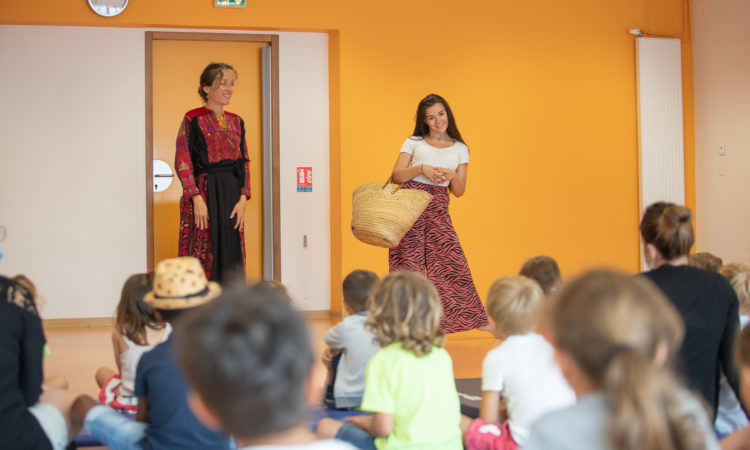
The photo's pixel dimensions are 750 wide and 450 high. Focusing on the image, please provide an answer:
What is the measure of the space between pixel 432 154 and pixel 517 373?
261 centimetres

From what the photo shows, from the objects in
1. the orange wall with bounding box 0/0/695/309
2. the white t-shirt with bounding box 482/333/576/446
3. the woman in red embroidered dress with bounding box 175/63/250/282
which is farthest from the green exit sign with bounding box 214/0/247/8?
the white t-shirt with bounding box 482/333/576/446

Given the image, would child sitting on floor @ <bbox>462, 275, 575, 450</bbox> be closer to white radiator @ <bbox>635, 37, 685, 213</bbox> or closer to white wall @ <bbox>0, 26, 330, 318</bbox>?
white wall @ <bbox>0, 26, 330, 318</bbox>

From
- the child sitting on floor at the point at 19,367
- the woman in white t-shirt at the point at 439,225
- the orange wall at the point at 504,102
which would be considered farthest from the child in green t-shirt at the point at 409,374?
the orange wall at the point at 504,102

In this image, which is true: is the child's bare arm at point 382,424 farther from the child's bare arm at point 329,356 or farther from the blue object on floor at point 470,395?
the child's bare arm at point 329,356

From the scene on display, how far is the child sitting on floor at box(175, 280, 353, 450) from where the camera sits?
92 centimetres

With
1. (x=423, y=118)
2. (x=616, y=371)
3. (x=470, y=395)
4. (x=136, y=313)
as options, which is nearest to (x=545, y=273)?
(x=470, y=395)

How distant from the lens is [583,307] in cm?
109

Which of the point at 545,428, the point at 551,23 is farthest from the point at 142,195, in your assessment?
the point at 545,428

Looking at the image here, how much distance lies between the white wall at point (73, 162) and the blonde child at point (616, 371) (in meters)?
5.36

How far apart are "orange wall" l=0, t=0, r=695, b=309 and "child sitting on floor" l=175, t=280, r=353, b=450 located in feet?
16.9

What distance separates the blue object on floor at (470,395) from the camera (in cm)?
289

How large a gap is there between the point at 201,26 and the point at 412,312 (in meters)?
4.57

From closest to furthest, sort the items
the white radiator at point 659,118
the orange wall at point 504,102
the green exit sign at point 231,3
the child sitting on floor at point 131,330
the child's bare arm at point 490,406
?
the child's bare arm at point 490,406 → the child sitting on floor at point 131,330 → the green exit sign at point 231,3 → the orange wall at point 504,102 → the white radiator at point 659,118

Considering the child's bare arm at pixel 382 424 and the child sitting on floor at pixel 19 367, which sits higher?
the child sitting on floor at pixel 19 367
